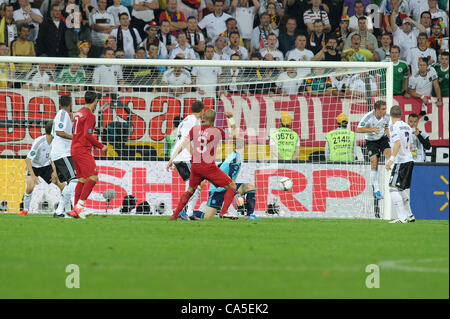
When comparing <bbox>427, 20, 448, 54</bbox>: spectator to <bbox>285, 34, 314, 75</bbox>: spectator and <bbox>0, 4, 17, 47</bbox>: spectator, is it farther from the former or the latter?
<bbox>0, 4, 17, 47</bbox>: spectator

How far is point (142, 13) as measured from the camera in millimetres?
19906

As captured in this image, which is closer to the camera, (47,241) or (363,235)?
(47,241)

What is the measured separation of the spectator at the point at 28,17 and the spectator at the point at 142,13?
232 cm

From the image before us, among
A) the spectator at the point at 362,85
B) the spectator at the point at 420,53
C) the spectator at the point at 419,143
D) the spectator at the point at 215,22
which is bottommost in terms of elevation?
the spectator at the point at 419,143

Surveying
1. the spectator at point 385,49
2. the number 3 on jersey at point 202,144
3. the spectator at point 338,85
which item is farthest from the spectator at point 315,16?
the number 3 on jersey at point 202,144

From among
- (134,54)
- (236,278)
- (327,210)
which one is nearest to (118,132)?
(134,54)

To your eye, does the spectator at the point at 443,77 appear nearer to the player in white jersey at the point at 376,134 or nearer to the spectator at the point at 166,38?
the player in white jersey at the point at 376,134

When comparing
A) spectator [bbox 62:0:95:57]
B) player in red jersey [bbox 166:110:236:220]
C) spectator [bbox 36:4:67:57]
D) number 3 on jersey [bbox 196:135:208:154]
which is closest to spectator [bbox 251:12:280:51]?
spectator [bbox 62:0:95:57]

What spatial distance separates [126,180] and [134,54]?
14.2ft

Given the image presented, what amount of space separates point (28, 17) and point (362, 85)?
8361mm

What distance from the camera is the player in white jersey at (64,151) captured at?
44.6 feet

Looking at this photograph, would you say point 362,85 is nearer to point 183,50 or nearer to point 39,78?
point 183,50
